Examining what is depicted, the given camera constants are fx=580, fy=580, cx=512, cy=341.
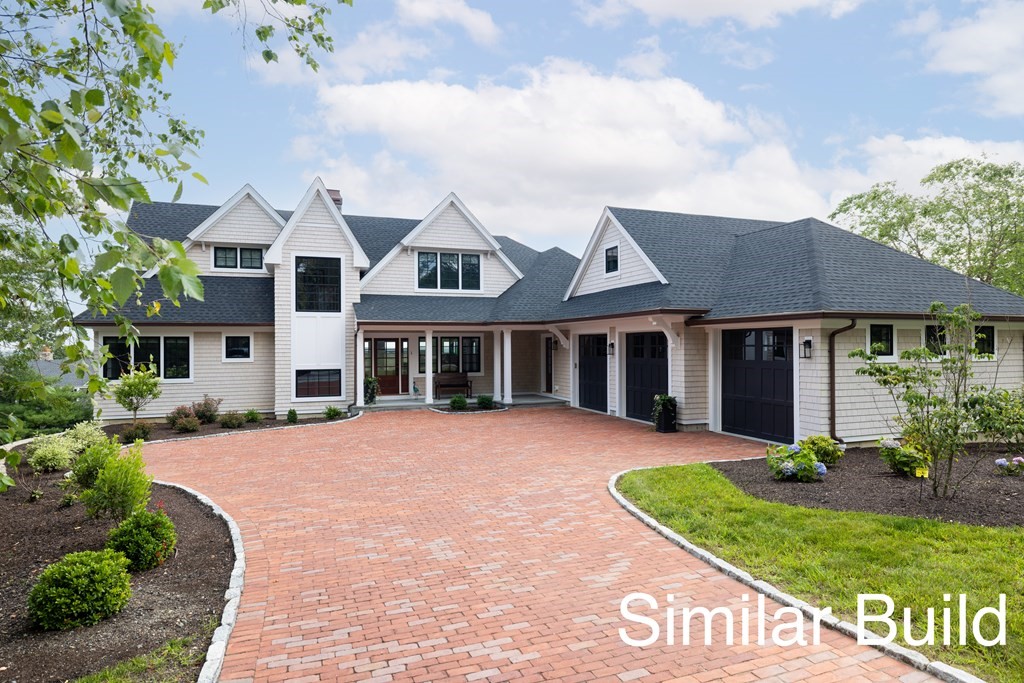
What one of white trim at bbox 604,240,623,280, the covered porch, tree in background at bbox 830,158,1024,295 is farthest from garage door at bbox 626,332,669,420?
tree in background at bbox 830,158,1024,295

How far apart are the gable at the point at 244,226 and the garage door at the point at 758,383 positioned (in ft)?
51.4

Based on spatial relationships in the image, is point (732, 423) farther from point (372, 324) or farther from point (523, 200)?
point (523, 200)

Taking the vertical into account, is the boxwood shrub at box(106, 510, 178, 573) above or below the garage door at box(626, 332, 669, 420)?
below

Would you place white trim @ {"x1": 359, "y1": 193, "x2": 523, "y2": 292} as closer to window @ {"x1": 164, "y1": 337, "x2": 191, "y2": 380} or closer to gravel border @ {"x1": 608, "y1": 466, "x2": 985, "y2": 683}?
window @ {"x1": 164, "y1": 337, "x2": 191, "y2": 380}

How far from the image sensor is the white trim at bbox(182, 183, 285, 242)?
64.1 feet

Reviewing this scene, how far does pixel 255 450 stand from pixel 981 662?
1300cm

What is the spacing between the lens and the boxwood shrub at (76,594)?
4762 mm

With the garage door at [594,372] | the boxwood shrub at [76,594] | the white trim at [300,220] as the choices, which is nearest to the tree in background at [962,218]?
the garage door at [594,372]

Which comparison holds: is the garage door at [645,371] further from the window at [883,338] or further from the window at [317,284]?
the window at [317,284]

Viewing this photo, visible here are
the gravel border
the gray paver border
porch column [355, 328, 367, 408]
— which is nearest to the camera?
the gravel border

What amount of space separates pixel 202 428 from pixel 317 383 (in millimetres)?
3873

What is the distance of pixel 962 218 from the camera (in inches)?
1058

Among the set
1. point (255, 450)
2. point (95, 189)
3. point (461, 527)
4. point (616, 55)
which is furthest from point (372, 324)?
point (95, 189)

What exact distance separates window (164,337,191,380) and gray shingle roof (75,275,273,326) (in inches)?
32.8
